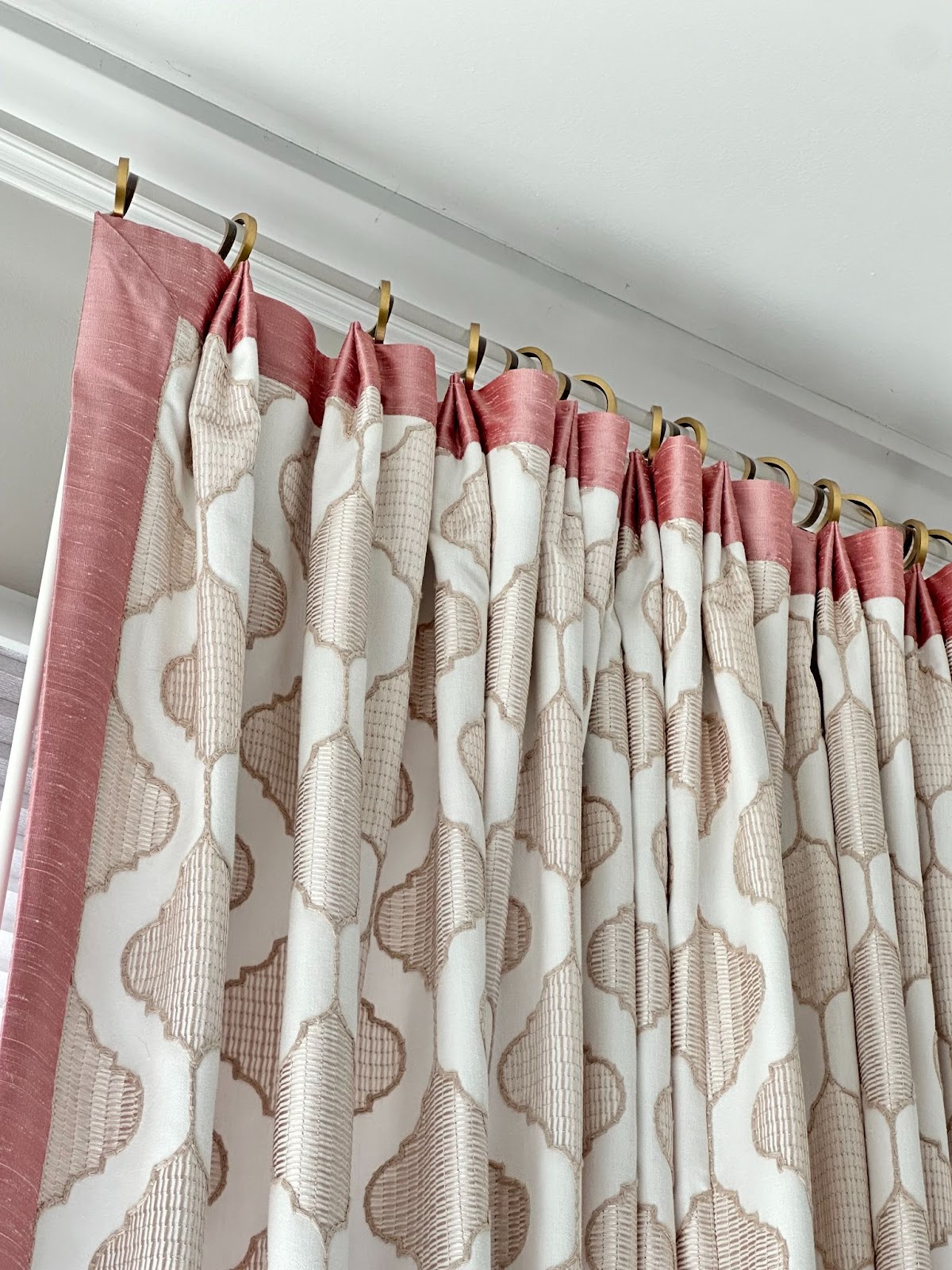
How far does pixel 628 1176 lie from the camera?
1.00 meters

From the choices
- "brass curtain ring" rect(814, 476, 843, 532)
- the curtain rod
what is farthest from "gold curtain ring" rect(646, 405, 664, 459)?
"brass curtain ring" rect(814, 476, 843, 532)

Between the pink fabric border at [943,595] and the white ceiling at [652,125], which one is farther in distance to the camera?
the pink fabric border at [943,595]

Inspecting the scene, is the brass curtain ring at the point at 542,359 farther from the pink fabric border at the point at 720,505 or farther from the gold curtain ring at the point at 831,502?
the gold curtain ring at the point at 831,502

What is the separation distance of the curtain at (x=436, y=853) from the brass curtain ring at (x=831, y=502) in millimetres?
126

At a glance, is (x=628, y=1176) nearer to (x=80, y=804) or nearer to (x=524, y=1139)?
(x=524, y=1139)

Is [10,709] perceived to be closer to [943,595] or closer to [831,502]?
[831,502]

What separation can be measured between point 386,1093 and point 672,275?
0.91 metres

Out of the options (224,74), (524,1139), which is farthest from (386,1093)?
(224,74)

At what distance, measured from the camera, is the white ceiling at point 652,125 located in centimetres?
Answer: 126

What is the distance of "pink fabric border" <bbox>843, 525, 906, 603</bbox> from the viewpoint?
1.42 metres

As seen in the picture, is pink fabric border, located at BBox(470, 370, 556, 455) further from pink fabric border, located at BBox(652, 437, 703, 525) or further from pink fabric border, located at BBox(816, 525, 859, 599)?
pink fabric border, located at BBox(816, 525, 859, 599)

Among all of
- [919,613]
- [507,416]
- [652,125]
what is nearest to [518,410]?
[507,416]

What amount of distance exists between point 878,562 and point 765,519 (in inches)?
5.8

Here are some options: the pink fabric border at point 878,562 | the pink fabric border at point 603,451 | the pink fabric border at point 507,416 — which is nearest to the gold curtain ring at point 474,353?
the pink fabric border at point 507,416
